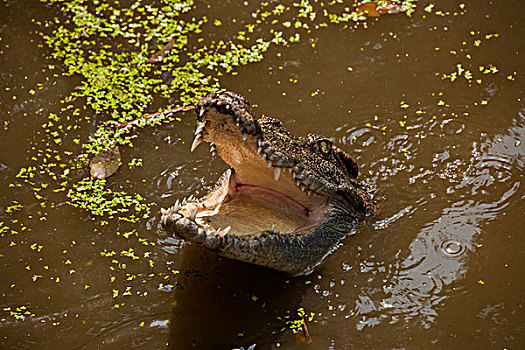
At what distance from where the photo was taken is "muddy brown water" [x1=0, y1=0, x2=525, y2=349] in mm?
4195

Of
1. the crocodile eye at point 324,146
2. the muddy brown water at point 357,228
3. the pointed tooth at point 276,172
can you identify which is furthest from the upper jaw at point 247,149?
the muddy brown water at point 357,228

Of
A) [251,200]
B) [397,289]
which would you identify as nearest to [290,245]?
[251,200]

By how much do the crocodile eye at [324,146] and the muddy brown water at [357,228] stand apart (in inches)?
30.7

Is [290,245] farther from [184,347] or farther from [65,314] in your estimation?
[65,314]

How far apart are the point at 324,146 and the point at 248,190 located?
0.69 metres

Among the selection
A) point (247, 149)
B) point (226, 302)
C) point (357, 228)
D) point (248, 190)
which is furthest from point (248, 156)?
point (357, 228)

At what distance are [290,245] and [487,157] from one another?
7.70ft

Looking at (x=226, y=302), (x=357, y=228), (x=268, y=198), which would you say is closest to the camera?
(x=226, y=302)

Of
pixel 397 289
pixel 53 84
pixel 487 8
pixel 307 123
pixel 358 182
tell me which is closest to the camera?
pixel 397 289

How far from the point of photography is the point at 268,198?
4.60m

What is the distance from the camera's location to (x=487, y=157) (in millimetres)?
5488

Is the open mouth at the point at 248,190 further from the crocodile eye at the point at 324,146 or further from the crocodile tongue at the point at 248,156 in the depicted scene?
the crocodile eye at the point at 324,146

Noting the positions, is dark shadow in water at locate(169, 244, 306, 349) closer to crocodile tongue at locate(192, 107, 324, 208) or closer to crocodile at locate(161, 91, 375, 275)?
crocodile at locate(161, 91, 375, 275)

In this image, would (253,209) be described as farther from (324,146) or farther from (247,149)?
(324,146)
